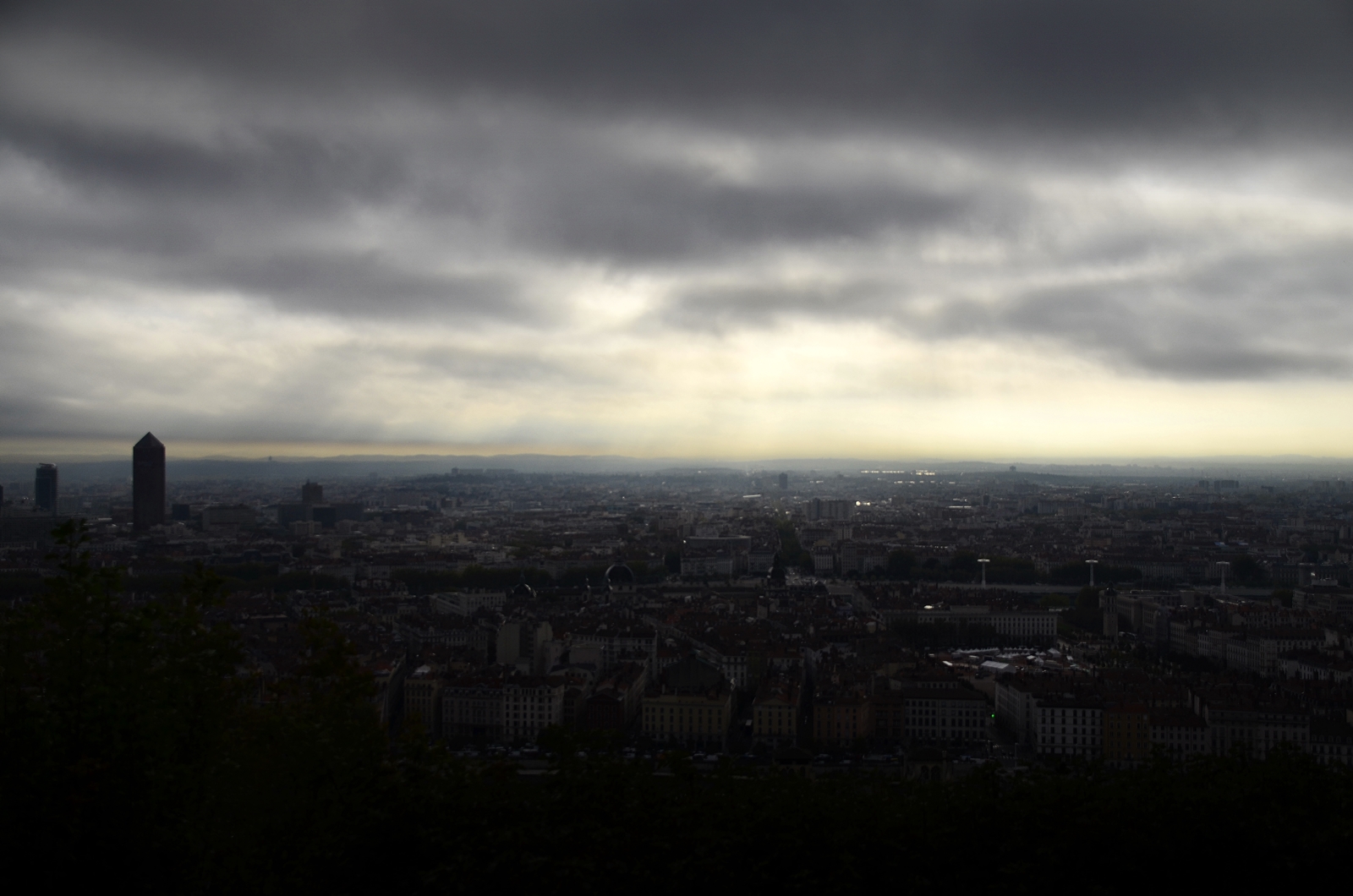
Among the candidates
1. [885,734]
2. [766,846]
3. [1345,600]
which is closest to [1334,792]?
[766,846]

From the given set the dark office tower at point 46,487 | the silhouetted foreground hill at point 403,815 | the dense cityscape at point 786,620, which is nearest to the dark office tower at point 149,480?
the dense cityscape at point 786,620

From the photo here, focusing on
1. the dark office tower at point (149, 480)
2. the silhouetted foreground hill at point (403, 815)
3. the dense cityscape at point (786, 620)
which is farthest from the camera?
the dark office tower at point (149, 480)

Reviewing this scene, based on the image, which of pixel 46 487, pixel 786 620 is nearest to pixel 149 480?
pixel 46 487

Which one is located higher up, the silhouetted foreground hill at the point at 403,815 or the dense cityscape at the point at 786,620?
the silhouetted foreground hill at the point at 403,815

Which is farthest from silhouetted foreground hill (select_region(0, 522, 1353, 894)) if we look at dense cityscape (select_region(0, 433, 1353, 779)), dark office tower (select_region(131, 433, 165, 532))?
dark office tower (select_region(131, 433, 165, 532))

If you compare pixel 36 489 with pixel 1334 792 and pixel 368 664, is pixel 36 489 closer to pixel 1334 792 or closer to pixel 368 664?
pixel 368 664

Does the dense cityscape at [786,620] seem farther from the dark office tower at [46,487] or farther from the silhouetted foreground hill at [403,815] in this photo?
the silhouetted foreground hill at [403,815]

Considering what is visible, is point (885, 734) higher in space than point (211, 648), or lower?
lower
